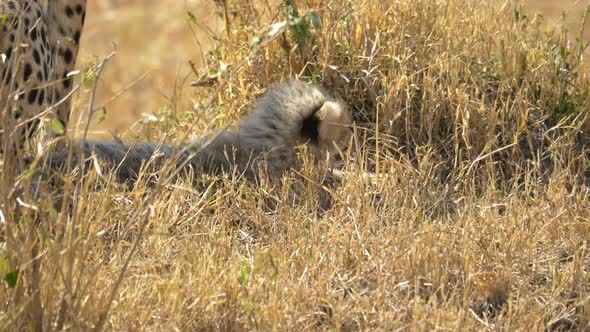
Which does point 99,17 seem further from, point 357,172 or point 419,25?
point 357,172

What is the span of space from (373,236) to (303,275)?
294 mm

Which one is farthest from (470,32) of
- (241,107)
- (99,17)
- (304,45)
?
(99,17)

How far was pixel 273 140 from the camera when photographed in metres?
3.74

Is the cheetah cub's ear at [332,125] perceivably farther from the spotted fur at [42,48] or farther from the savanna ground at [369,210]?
the spotted fur at [42,48]

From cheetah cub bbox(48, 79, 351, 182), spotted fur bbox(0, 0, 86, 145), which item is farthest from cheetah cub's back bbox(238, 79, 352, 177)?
spotted fur bbox(0, 0, 86, 145)

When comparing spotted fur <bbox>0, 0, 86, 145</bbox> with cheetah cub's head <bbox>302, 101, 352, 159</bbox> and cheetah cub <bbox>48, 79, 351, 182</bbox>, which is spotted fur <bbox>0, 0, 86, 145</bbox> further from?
cheetah cub's head <bbox>302, 101, 352, 159</bbox>

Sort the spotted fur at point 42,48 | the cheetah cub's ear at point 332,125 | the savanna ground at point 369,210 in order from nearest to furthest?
the savanna ground at point 369,210 → the spotted fur at point 42,48 → the cheetah cub's ear at point 332,125

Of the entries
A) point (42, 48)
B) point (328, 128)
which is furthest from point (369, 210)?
point (42, 48)

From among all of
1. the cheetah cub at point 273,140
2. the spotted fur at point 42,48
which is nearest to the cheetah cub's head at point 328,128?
the cheetah cub at point 273,140

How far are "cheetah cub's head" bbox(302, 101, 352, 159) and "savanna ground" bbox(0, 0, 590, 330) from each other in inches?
3.6

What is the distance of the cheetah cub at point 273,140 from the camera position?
3668 mm

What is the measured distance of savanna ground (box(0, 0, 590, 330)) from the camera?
8.61 feet

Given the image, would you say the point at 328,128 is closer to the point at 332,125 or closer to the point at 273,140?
the point at 332,125

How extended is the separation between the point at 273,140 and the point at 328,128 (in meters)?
0.18
